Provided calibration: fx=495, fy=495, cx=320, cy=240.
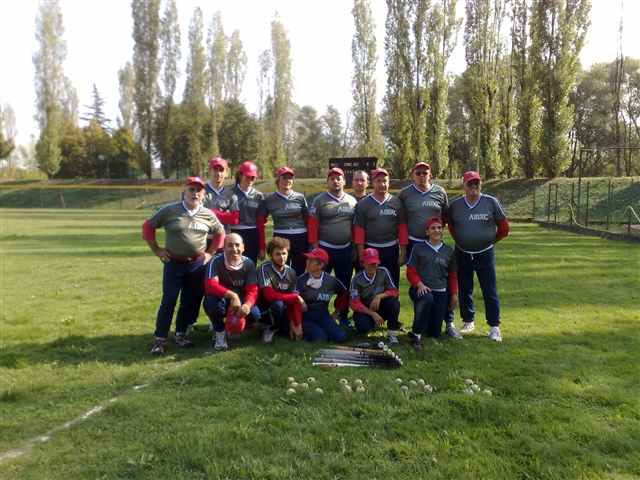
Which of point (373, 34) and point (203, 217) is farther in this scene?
point (373, 34)

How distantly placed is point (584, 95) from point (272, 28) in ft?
91.7

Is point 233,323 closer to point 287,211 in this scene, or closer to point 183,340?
point 183,340

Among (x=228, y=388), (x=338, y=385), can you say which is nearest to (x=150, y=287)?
(x=228, y=388)

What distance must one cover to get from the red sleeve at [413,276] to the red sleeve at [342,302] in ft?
2.79

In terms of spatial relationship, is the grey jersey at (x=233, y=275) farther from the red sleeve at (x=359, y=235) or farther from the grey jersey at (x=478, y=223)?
the grey jersey at (x=478, y=223)

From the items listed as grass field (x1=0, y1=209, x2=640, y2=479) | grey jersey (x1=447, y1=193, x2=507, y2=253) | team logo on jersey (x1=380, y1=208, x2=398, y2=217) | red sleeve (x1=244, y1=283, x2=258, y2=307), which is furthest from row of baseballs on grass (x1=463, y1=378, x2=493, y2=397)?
red sleeve (x1=244, y1=283, x2=258, y2=307)

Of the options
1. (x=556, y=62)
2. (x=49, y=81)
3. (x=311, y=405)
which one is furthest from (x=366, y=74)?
(x=311, y=405)

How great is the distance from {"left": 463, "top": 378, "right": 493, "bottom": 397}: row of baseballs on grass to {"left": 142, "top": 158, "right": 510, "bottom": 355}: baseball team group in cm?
104

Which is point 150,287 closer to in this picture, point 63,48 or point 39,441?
point 39,441

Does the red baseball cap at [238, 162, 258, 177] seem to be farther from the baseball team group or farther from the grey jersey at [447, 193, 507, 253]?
the grey jersey at [447, 193, 507, 253]

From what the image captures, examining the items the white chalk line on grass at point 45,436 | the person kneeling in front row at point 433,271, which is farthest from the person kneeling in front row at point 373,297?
the white chalk line on grass at point 45,436

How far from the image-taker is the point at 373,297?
569cm

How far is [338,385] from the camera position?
13.9 ft

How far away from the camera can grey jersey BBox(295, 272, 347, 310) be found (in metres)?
5.73
